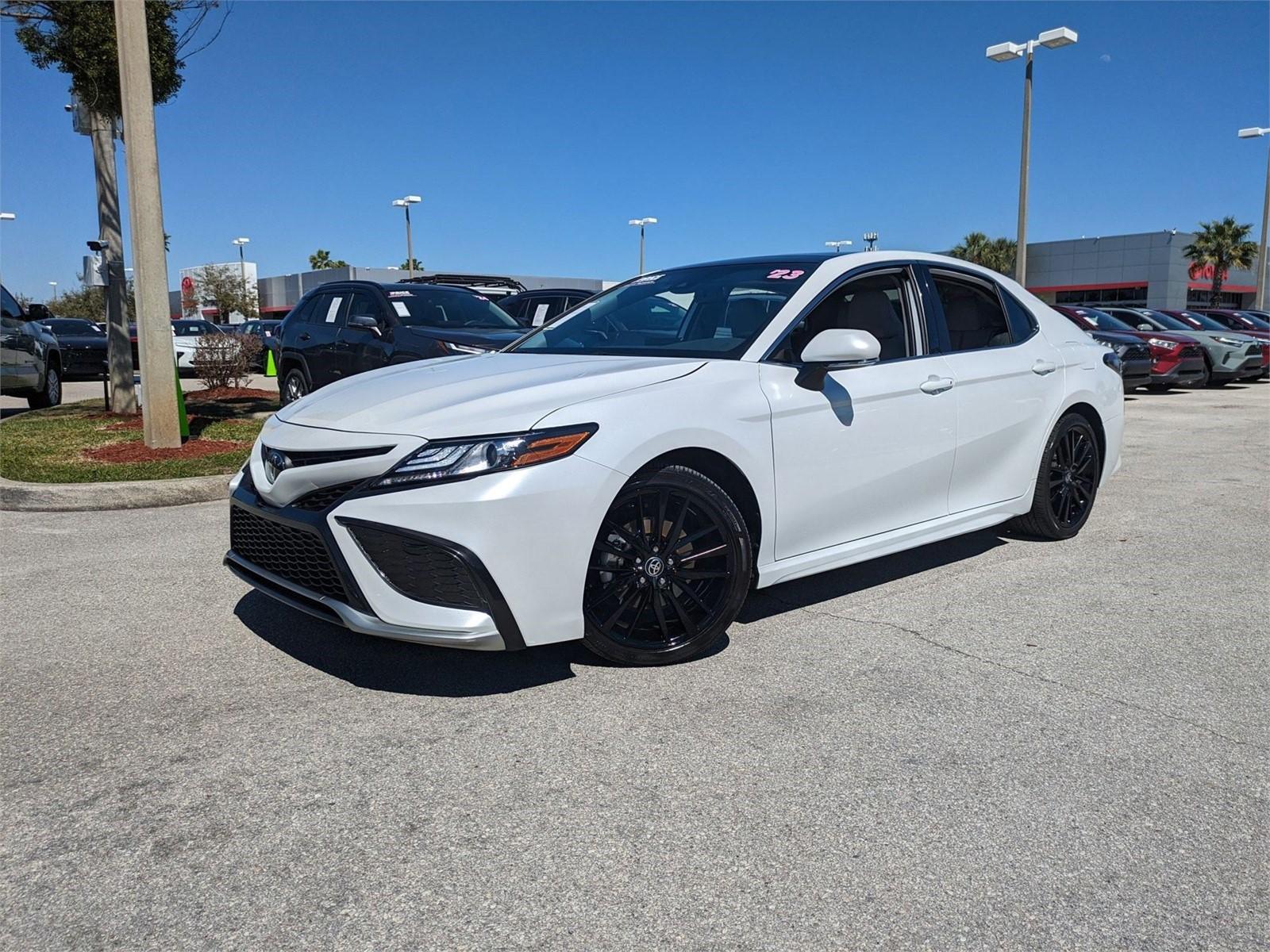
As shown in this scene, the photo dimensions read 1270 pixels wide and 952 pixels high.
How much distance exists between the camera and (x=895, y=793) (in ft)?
9.38

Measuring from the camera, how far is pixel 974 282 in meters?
5.38

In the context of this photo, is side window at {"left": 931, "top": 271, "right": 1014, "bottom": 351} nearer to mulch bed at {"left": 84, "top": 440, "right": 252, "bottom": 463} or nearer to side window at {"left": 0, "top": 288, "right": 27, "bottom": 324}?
mulch bed at {"left": 84, "top": 440, "right": 252, "bottom": 463}

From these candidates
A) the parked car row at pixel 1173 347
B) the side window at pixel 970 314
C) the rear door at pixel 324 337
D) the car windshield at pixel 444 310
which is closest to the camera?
the side window at pixel 970 314

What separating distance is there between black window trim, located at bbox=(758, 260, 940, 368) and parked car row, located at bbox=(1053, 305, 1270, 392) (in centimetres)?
1284

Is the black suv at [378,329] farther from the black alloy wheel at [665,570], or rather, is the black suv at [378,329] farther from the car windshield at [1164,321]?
the car windshield at [1164,321]

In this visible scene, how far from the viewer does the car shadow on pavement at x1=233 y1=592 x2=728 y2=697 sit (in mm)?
3676

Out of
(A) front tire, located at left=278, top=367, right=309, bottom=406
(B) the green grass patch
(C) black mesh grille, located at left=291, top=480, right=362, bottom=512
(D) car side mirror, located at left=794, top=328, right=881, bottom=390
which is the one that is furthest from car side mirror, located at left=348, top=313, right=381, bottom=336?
(D) car side mirror, located at left=794, top=328, right=881, bottom=390

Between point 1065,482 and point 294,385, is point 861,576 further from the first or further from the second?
point 294,385

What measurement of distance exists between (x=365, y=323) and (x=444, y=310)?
1.00m

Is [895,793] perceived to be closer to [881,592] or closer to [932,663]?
→ [932,663]

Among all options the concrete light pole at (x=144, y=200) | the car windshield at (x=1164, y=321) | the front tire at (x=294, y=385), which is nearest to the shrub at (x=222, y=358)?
the front tire at (x=294, y=385)

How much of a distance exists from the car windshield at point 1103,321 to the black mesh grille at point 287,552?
16437mm

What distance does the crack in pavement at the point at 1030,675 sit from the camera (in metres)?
3.30

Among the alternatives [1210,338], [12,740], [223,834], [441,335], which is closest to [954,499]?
[223,834]
